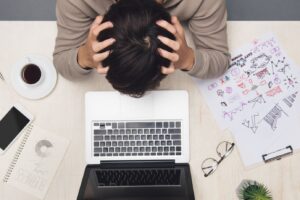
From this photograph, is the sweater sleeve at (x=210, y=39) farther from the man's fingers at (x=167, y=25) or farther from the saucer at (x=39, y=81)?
the saucer at (x=39, y=81)

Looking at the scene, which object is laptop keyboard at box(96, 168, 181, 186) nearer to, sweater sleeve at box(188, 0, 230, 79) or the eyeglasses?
the eyeglasses

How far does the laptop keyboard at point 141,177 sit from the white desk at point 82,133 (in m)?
0.06

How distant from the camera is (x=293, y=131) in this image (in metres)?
0.89

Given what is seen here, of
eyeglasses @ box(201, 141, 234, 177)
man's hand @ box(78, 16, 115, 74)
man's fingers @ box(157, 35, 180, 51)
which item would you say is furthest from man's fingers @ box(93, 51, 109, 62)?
eyeglasses @ box(201, 141, 234, 177)

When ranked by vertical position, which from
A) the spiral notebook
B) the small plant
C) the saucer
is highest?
the saucer

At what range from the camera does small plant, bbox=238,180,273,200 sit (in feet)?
2.84

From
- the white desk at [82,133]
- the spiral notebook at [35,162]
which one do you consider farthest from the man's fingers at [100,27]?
the spiral notebook at [35,162]

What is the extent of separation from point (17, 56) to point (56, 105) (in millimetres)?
147

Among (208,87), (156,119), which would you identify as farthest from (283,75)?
(156,119)

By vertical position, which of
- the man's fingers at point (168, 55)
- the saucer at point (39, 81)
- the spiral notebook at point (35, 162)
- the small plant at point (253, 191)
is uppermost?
the saucer at point (39, 81)

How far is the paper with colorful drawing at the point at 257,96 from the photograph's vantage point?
88 cm

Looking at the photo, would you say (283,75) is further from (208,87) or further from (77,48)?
(77,48)

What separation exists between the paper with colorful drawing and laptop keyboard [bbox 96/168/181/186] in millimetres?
174

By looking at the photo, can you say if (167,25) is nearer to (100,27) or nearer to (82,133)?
(100,27)
